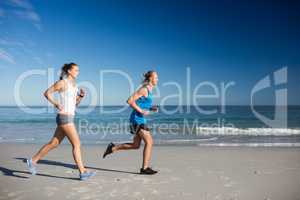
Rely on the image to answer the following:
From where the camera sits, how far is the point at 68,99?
4711mm

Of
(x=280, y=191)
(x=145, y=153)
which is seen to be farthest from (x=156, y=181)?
(x=280, y=191)

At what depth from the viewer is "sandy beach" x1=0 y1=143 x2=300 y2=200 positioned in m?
4.19

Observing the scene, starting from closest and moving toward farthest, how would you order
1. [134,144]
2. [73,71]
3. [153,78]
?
1. [73,71]
2. [153,78]
3. [134,144]

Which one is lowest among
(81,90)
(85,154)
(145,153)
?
(85,154)

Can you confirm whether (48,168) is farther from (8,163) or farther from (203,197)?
(203,197)

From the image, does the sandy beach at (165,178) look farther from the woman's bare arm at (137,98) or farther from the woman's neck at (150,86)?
the woman's neck at (150,86)

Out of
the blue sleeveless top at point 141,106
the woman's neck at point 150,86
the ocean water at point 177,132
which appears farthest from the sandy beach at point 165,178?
the ocean water at point 177,132

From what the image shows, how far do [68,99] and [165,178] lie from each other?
2029 mm

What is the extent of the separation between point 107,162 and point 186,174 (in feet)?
6.89

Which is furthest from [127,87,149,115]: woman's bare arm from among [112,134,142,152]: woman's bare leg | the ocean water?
the ocean water

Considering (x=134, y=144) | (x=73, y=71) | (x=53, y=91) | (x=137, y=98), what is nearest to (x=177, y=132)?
(x=134, y=144)

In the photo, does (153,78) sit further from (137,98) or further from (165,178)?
(165,178)

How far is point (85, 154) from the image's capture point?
8258 mm

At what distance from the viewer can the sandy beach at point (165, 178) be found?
4.19 m
